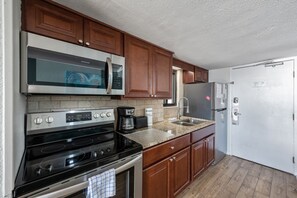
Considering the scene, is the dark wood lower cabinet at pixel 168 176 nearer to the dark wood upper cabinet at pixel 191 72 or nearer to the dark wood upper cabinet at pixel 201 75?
the dark wood upper cabinet at pixel 191 72

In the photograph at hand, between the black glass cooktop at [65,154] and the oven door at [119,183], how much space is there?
3cm

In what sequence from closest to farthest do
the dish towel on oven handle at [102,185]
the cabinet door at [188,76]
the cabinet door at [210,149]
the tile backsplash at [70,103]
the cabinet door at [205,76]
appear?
the dish towel on oven handle at [102,185] < the tile backsplash at [70,103] < the cabinet door at [210,149] < the cabinet door at [188,76] < the cabinet door at [205,76]

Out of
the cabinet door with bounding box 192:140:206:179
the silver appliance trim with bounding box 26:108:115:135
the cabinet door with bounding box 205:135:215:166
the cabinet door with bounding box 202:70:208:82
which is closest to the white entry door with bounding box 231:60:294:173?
the cabinet door with bounding box 202:70:208:82

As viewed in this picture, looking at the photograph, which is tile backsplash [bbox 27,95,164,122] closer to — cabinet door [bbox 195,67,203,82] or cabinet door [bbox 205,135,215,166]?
cabinet door [bbox 205,135,215,166]

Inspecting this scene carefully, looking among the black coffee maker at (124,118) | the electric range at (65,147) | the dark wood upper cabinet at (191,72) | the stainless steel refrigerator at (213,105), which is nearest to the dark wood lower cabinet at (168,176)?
the electric range at (65,147)

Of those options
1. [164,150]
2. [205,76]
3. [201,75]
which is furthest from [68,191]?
[205,76]

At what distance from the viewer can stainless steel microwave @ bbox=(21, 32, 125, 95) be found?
3.00 feet

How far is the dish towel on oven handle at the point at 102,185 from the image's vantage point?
0.85 meters

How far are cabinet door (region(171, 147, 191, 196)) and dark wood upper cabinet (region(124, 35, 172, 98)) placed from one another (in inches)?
32.2

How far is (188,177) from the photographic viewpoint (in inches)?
76.1

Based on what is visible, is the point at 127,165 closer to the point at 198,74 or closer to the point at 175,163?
the point at 175,163

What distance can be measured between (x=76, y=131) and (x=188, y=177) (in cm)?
157

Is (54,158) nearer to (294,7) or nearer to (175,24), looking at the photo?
(175,24)

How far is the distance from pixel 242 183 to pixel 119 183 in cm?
204
